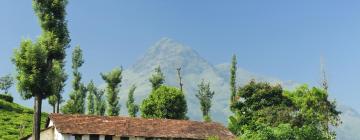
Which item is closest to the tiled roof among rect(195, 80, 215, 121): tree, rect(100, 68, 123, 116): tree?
rect(100, 68, 123, 116): tree

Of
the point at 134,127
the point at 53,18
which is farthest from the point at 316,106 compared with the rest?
the point at 53,18

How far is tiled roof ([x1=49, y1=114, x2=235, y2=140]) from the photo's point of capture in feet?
205

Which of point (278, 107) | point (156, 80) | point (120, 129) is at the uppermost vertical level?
point (156, 80)

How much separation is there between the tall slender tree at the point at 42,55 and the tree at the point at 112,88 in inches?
1775

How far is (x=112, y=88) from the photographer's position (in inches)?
4102

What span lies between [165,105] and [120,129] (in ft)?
89.1

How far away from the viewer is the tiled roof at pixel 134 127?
6259cm

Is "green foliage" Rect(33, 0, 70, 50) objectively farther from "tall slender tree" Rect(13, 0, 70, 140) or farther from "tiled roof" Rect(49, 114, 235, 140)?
"tiled roof" Rect(49, 114, 235, 140)

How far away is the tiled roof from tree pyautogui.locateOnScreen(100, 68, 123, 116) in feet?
113

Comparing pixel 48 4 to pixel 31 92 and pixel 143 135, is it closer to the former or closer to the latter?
pixel 31 92

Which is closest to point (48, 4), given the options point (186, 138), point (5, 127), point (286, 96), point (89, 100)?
point (186, 138)

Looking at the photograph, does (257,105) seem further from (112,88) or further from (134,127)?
(112,88)

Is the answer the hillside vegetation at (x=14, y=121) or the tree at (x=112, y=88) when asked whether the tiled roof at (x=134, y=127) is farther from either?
the tree at (x=112, y=88)

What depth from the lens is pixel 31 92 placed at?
54625 millimetres
